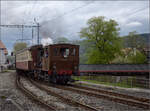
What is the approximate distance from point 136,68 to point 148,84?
1481 centimetres

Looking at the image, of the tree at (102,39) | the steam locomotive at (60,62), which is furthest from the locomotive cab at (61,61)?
the tree at (102,39)

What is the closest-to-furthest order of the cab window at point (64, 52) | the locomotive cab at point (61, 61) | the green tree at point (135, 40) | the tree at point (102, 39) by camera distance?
1. the locomotive cab at point (61, 61)
2. the cab window at point (64, 52)
3. the tree at point (102, 39)
4. the green tree at point (135, 40)

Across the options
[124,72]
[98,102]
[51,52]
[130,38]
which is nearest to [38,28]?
[51,52]

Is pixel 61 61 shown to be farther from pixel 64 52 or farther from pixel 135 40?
pixel 135 40

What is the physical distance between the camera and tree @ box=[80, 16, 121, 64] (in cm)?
3828

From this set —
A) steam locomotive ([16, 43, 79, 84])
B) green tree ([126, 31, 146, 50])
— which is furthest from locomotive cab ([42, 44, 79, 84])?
green tree ([126, 31, 146, 50])

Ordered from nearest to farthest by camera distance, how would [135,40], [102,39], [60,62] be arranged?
[60,62] → [102,39] → [135,40]

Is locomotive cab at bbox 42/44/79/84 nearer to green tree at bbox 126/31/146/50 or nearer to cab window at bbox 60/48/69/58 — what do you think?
cab window at bbox 60/48/69/58

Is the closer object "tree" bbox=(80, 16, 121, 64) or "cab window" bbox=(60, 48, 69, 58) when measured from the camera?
"cab window" bbox=(60, 48, 69, 58)

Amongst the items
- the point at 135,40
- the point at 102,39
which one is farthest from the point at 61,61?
the point at 135,40

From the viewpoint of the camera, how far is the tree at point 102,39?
38281 mm

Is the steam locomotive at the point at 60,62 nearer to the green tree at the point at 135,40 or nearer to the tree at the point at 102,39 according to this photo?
the tree at the point at 102,39

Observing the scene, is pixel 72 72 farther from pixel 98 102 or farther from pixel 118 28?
pixel 118 28

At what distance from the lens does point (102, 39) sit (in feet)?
127
